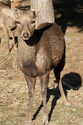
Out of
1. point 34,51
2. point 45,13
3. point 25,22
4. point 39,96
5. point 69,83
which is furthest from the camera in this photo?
point 45,13

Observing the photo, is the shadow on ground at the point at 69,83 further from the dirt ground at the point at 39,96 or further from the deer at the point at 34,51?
the deer at the point at 34,51

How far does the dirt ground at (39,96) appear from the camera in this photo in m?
5.31

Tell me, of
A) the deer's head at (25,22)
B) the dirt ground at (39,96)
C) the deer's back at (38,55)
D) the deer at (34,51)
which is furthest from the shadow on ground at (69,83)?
the deer's head at (25,22)

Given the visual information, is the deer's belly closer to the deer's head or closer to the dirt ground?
the deer's head

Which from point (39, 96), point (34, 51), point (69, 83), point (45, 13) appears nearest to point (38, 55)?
point (34, 51)

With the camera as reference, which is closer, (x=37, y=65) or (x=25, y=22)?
(x=25, y=22)

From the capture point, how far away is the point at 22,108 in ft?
19.3

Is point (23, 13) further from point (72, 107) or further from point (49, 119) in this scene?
point (72, 107)

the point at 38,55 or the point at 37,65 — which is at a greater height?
the point at 38,55

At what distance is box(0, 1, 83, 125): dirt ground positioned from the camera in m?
5.31

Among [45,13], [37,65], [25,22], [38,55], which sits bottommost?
[45,13]

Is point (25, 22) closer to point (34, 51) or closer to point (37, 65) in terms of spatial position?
point (34, 51)

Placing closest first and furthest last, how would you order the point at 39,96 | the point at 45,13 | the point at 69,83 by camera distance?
the point at 39,96 < the point at 69,83 < the point at 45,13

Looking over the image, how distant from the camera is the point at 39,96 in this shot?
666 cm
